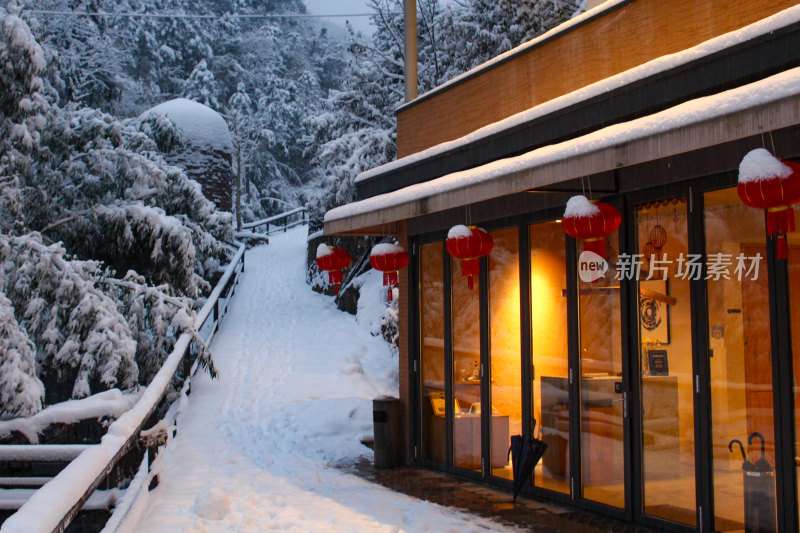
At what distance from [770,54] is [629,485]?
138 inches

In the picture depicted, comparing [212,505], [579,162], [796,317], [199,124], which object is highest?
[199,124]

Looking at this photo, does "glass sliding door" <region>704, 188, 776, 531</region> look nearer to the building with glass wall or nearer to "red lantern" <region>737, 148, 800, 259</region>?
the building with glass wall

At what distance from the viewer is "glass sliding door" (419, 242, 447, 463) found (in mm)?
8992

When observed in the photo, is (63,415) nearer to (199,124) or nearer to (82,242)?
(82,242)

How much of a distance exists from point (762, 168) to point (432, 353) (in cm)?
549

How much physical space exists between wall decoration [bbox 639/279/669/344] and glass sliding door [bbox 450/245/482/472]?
232 cm

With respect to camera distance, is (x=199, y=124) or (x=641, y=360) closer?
(x=641, y=360)

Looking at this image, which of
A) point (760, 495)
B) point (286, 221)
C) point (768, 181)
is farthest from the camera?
point (286, 221)

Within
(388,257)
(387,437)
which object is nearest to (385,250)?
(388,257)

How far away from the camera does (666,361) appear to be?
6.06m

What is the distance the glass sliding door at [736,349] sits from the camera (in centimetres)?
527

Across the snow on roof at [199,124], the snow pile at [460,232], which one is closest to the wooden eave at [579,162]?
the snow pile at [460,232]

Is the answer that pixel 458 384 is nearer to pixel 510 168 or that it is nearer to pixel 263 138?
pixel 510 168

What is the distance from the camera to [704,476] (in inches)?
221
